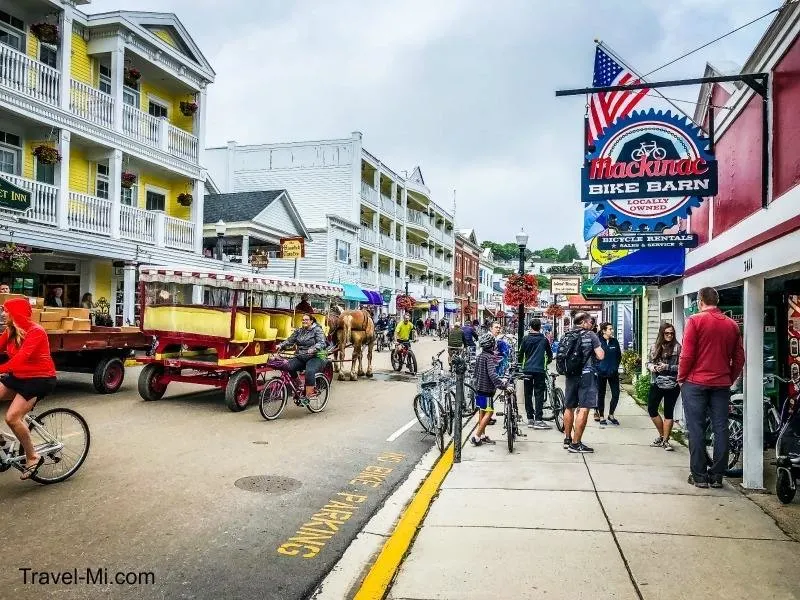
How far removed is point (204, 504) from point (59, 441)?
1.75 metres

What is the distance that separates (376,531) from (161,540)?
1715 millimetres

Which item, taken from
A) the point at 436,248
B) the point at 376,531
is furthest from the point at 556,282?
the point at 436,248

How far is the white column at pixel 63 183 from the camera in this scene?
1748 centimetres

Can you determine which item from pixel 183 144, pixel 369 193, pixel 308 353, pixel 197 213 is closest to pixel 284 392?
pixel 308 353

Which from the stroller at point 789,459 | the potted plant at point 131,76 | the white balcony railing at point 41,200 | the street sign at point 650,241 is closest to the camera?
the stroller at point 789,459

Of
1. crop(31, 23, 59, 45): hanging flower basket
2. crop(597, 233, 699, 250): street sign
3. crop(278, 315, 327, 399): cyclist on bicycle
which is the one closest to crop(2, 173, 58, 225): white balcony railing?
crop(31, 23, 59, 45): hanging flower basket

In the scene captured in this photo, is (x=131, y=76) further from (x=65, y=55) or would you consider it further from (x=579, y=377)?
(x=579, y=377)

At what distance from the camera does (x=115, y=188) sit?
765 inches

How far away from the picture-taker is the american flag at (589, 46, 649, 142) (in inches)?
326

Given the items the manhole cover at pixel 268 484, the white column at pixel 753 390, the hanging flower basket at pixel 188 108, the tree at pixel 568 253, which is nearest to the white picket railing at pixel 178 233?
the hanging flower basket at pixel 188 108

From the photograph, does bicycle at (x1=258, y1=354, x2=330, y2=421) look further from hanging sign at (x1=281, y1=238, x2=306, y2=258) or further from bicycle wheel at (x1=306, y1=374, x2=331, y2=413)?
hanging sign at (x1=281, y1=238, x2=306, y2=258)

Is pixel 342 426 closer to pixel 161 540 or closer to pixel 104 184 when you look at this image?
pixel 161 540

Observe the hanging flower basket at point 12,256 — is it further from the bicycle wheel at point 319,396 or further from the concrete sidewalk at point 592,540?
the concrete sidewalk at point 592,540

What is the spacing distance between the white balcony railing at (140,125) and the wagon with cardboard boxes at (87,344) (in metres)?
10.1
